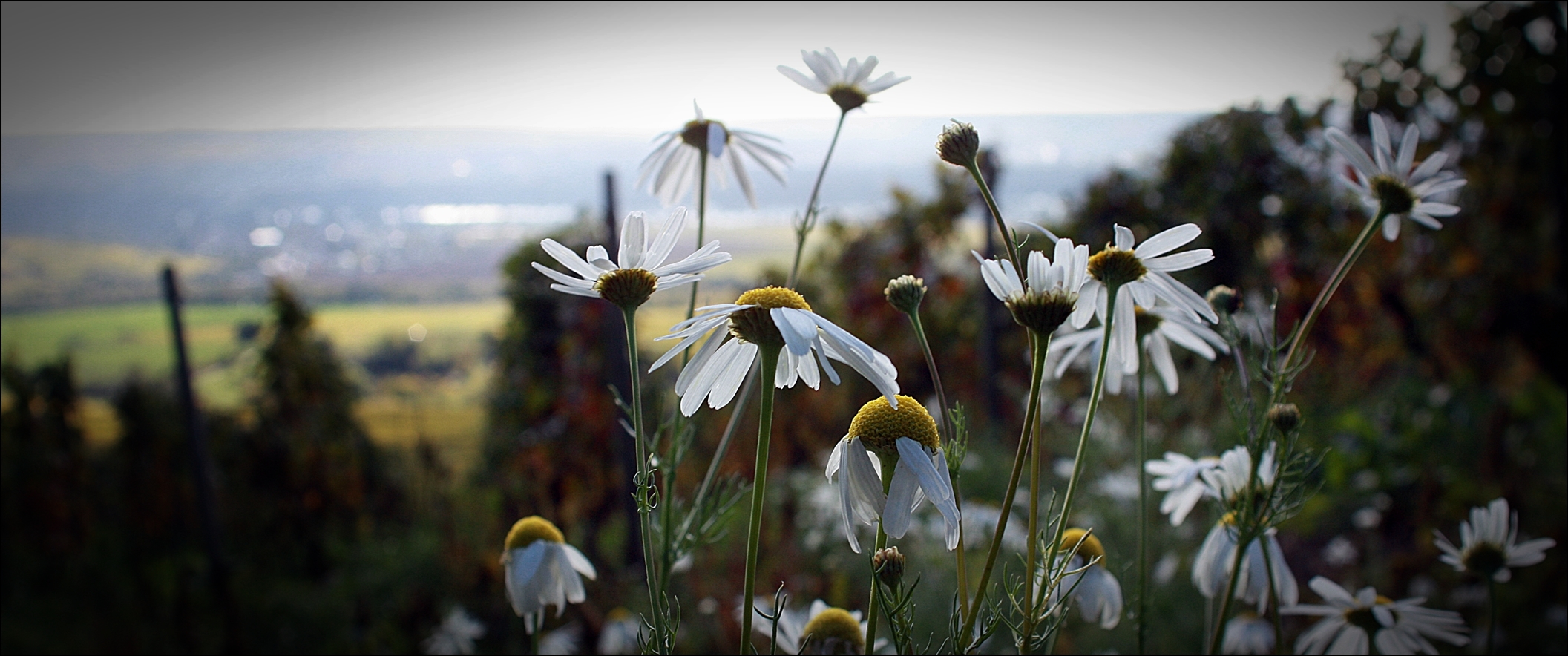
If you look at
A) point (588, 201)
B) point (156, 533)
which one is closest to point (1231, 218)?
point (588, 201)

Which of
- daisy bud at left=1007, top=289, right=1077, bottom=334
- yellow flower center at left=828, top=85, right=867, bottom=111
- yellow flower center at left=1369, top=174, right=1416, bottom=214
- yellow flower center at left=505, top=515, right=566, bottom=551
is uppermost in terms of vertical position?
yellow flower center at left=828, top=85, right=867, bottom=111

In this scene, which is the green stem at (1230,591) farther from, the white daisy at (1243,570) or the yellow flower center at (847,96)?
the yellow flower center at (847,96)

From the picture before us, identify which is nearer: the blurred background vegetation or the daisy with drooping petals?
the daisy with drooping petals

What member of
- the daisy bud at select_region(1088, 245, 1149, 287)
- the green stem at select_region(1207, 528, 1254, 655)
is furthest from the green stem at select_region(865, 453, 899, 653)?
the green stem at select_region(1207, 528, 1254, 655)

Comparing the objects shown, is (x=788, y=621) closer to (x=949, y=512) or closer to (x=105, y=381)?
(x=949, y=512)

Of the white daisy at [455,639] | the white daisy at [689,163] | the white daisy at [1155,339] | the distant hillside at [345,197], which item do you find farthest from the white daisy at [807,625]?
the distant hillside at [345,197]

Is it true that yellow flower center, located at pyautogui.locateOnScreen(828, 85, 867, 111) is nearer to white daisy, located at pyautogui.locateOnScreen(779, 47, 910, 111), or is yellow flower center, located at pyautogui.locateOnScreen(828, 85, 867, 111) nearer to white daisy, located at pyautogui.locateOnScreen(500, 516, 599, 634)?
white daisy, located at pyautogui.locateOnScreen(779, 47, 910, 111)
